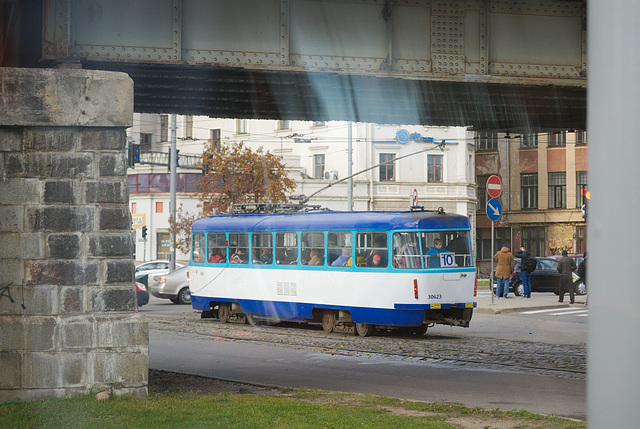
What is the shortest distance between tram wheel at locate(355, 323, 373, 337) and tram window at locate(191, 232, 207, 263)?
20.5 ft

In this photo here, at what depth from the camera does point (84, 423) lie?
868cm

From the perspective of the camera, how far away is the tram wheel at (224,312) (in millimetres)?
23719

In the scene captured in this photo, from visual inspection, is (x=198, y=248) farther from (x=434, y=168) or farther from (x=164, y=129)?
(x=164, y=129)

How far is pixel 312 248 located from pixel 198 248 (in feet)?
16.5

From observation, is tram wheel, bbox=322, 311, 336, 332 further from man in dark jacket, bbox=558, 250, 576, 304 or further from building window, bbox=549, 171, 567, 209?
building window, bbox=549, 171, 567, 209

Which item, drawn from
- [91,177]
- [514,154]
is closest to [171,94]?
[91,177]

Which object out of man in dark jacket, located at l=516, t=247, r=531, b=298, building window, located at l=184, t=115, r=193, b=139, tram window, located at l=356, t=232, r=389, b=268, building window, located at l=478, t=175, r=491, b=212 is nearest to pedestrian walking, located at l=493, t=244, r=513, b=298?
man in dark jacket, located at l=516, t=247, r=531, b=298

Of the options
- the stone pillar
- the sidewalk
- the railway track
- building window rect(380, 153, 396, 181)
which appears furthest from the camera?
building window rect(380, 153, 396, 181)

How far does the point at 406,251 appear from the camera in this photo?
18.9 meters

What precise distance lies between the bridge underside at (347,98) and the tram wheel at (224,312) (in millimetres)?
7760

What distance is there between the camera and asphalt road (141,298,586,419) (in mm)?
11320

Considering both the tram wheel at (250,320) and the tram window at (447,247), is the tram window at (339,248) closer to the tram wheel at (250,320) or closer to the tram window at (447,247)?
the tram window at (447,247)

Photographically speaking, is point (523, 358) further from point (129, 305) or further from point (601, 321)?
→ point (601, 321)

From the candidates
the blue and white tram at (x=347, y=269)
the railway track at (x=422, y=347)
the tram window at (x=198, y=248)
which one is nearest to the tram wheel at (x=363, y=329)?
the blue and white tram at (x=347, y=269)
